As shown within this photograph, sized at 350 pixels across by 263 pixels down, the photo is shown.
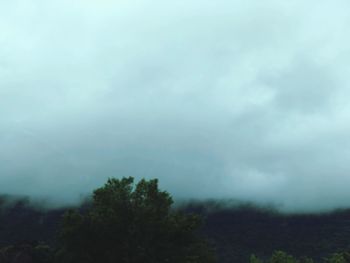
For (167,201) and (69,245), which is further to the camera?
(167,201)

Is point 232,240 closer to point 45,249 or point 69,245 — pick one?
point 45,249

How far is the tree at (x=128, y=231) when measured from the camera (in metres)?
53.9

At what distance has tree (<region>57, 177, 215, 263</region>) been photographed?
5394 centimetres

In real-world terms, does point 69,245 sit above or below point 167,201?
below

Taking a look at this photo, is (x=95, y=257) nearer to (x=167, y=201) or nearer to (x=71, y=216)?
(x=71, y=216)

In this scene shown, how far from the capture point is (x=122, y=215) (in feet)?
182

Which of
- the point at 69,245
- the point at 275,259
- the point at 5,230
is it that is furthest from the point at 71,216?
the point at 5,230

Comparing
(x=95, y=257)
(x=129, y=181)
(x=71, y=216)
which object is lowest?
(x=95, y=257)

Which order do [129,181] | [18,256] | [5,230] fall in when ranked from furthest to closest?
[5,230] → [18,256] → [129,181]

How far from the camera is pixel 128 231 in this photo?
5506 centimetres

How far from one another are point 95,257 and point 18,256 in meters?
33.5

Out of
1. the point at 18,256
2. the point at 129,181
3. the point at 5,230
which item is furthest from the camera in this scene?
→ the point at 5,230

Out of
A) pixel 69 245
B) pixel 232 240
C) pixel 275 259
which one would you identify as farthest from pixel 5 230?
pixel 69 245

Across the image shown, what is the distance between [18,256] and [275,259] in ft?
148
